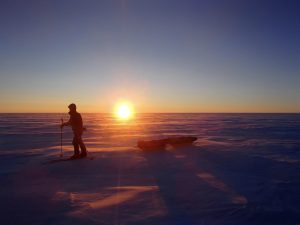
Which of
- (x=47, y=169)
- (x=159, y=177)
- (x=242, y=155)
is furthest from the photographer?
(x=242, y=155)

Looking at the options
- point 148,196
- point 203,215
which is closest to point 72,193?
point 148,196

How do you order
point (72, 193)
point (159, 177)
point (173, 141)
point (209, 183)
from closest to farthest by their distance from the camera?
point (72, 193), point (209, 183), point (159, 177), point (173, 141)

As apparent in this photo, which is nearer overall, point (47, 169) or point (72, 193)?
point (72, 193)

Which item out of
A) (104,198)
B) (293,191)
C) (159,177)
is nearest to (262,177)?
(293,191)

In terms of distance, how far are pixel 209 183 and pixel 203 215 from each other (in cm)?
267

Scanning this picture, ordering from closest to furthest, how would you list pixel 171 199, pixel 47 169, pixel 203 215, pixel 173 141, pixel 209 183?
pixel 203 215
pixel 171 199
pixel 209 183
pixel 47 169
pixel 173 141

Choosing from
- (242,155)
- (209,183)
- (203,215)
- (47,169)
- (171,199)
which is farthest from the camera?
(242,155)

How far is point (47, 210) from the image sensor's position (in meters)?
6.23

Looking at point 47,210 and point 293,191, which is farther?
point 293,191

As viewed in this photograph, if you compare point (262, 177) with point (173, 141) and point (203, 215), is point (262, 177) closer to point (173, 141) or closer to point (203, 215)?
point (203, 215)

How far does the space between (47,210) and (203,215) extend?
305cm

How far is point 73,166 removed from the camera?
1100cm

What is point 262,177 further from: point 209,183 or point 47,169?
point 47,169

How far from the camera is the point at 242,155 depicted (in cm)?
1356
